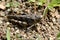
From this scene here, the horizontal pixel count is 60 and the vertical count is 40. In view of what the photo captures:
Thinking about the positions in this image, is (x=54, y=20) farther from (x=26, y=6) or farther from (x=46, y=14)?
(x=26, y=6)

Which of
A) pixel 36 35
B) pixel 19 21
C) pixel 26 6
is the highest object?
pixel 26 6

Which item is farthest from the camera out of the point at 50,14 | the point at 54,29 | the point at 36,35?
the point at 50,14

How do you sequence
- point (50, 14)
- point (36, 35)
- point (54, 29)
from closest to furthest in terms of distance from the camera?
point (36, 35), point (54, 29), point (50, 14)

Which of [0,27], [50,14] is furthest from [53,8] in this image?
[0,27]

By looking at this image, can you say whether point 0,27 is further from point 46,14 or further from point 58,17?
point 58,17

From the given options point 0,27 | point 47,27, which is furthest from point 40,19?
point 0,27

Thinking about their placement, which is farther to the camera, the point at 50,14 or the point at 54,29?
the point at 50,14

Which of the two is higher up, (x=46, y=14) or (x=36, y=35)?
(x=46, y=14)
